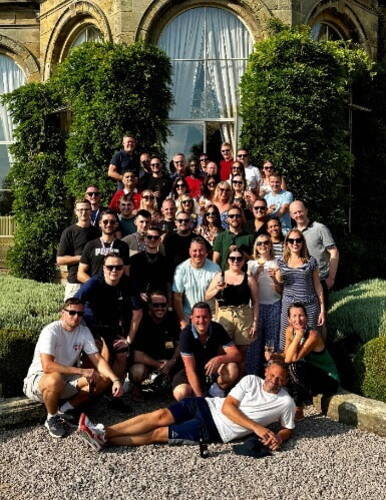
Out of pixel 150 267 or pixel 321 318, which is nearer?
pixel 321 318

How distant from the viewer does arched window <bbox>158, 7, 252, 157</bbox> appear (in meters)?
12.2

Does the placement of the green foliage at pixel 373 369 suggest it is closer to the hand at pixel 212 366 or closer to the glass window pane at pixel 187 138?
the hand at pixel 212 366

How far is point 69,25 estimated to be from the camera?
13461 millimetres

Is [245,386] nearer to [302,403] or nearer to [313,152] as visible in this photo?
[302,403]

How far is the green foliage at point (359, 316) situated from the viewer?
735 cm

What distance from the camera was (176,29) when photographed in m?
12.3

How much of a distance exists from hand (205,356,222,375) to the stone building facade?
22.9 ft

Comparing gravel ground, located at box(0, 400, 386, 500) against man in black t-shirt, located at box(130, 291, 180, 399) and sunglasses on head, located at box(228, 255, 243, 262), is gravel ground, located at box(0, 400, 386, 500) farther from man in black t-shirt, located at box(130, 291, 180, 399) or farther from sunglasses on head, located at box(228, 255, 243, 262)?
sunglasses on head, located at box(228, 255, 243, 262)

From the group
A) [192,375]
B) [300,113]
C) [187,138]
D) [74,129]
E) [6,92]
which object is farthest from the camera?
[6,92]

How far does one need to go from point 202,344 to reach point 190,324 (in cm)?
22

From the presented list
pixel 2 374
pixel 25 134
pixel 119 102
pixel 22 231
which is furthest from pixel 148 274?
pixel 25 134

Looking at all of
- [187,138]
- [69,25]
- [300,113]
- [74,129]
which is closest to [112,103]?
[74,129]

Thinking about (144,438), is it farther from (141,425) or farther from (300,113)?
(300,113)

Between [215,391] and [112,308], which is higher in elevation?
[112,308]
